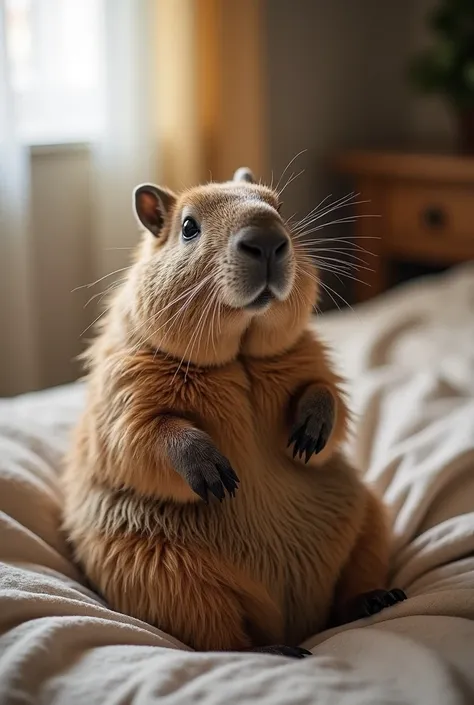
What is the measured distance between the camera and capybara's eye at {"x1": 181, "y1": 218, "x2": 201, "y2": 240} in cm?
115

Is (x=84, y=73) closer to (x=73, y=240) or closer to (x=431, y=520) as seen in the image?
(x=73, y=240)

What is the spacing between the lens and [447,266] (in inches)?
127

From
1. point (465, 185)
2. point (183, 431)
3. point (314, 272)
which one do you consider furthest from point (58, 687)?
point (465, 185)

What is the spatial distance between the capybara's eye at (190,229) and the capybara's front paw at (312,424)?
269 mm

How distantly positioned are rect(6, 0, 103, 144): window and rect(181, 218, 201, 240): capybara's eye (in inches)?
53.2

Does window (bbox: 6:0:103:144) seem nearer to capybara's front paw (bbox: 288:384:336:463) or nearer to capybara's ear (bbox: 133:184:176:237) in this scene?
capybara's ear (bbox: 133:184:176:237)

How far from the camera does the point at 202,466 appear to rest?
1.00 m

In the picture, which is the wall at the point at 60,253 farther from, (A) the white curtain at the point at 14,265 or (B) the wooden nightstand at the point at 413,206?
(B) the wooden nightstand at the point at 413,206

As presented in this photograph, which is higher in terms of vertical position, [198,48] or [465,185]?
[198,48]

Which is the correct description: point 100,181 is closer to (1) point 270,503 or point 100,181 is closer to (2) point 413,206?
(2) point 413,206

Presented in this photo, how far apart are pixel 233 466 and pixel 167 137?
5.72 ft

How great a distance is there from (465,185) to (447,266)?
1.49ft

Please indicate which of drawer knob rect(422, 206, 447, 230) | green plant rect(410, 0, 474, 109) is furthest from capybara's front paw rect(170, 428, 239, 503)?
green plant rect(410, 0, 474, 109)

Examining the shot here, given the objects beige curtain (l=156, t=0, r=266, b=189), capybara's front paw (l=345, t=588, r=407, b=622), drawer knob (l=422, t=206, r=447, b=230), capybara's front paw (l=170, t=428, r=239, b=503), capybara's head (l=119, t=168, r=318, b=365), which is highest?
beige curtain (l=156, t=0, r=266, b=189)
